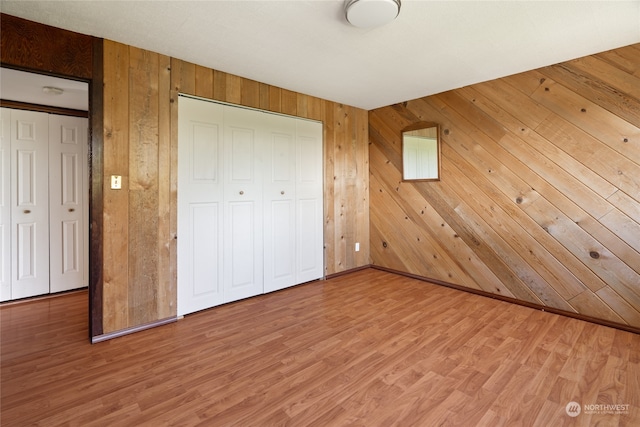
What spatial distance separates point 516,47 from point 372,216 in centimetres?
259

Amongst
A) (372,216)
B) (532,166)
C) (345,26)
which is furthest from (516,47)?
(372,216)

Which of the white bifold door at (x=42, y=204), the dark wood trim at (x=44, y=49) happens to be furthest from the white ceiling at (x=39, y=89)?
the dark wood trim at (x=44, y=49)

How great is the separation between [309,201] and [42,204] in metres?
3.00

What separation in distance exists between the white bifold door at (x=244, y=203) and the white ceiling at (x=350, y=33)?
587mm

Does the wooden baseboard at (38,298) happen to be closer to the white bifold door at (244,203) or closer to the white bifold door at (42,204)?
the white bifold door at (42,204)

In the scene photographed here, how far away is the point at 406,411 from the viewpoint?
5.21 ft

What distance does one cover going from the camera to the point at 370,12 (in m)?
1.91

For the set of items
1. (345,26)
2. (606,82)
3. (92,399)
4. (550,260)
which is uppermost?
(345,26)

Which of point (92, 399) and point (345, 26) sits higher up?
point (345, 26)

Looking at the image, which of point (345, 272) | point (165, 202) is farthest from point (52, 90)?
point (345, 272)

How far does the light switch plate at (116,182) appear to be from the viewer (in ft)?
7.73

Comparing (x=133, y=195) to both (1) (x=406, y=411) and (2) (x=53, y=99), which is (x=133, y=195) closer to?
(2) (x=53, y=99)

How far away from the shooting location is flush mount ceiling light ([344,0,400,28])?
1829 millimetres

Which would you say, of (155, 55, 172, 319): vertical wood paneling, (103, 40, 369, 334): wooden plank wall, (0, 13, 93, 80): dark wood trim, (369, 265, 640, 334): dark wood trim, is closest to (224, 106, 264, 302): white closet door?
(103, 40, 369, 334): wooden plank wall
